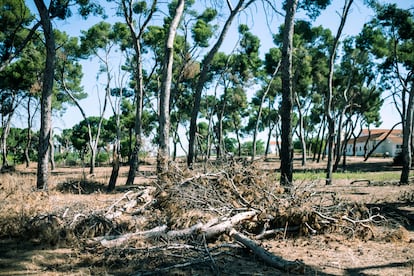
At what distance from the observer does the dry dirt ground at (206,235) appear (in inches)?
158

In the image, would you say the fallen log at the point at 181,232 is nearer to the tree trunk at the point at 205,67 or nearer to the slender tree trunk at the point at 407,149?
the tree trunk at the point at 205,67

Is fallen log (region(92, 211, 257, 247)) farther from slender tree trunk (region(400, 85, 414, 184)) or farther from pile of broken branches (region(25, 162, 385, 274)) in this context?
slender tree trunk (region(400, 85, 414, 184))

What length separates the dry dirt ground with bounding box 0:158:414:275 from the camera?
4.02 meters

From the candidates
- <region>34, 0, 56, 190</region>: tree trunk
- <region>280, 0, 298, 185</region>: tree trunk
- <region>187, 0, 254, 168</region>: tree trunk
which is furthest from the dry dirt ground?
<region>187, 0, 254, 168</region>: tree trunk

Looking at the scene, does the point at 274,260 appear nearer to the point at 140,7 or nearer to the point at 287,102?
the point at 287,102

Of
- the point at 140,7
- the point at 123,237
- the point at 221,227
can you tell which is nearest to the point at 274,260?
the point at 221,227

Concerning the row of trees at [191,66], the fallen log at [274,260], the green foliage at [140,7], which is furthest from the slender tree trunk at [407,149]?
the green foliage at [140,7]

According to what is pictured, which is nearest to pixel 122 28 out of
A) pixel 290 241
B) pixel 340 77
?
pixel 340 77

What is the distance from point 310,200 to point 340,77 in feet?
76.4

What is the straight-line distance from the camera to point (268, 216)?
569 cm

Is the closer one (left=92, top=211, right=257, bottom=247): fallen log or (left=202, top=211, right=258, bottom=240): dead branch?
(left=92, top=211, right=257, bottom=247): fallen log

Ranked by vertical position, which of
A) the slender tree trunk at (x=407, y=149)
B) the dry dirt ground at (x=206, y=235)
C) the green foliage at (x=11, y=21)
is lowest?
the dry dirt ground at (x=206, y=235)

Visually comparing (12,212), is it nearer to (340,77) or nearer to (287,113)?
(287,113)

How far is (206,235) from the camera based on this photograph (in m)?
4.95
